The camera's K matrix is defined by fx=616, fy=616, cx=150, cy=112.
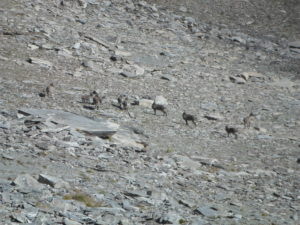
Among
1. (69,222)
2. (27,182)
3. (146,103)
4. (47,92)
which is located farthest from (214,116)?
(69,222)

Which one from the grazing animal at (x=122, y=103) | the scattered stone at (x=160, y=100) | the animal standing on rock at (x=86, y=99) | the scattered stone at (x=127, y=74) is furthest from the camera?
the scattered stone at (x=127, y=74)

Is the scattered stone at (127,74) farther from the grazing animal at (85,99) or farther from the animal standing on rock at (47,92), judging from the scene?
the animal standing on rock at (47,92)

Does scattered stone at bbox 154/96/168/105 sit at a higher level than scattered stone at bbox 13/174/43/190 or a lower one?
lower

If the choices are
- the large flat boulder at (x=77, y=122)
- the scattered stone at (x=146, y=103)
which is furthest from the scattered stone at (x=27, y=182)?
the scattered stone at (x=146, y=103)

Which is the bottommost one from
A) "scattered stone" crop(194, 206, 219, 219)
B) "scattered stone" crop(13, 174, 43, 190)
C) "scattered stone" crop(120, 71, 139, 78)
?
"scattered stone" crop(120, 71, 139, 78)

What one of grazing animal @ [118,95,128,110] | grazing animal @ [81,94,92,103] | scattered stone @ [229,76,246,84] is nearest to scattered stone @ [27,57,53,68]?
grazing animal @ [81,94,92,103]

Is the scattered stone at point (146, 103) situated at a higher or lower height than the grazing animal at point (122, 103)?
lower

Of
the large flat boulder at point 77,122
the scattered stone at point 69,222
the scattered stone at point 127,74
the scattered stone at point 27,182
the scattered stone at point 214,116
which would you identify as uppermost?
the scattered stone at point 69,222

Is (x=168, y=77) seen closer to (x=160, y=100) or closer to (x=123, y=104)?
(x=160, y=100)

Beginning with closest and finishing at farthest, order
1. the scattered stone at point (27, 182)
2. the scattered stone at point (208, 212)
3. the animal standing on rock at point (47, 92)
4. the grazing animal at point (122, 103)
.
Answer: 1. the scattered stone at point (27, 182)
2. the scattered stone at point (208, 212)
3. the animal standing on rock at point (47, 92)
4. the grazing animal at point (122, 103)

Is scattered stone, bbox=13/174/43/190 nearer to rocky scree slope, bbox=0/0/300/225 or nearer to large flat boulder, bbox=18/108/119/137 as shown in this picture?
rocky scree slope, bbox=0/0/300/225

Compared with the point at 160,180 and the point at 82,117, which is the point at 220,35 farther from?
the point at 160,180

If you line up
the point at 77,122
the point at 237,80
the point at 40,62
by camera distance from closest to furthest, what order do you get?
1. the point at 77,122
2. the point at 40,62
3. the point at 237,80

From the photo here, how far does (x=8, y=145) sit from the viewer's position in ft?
41.7
